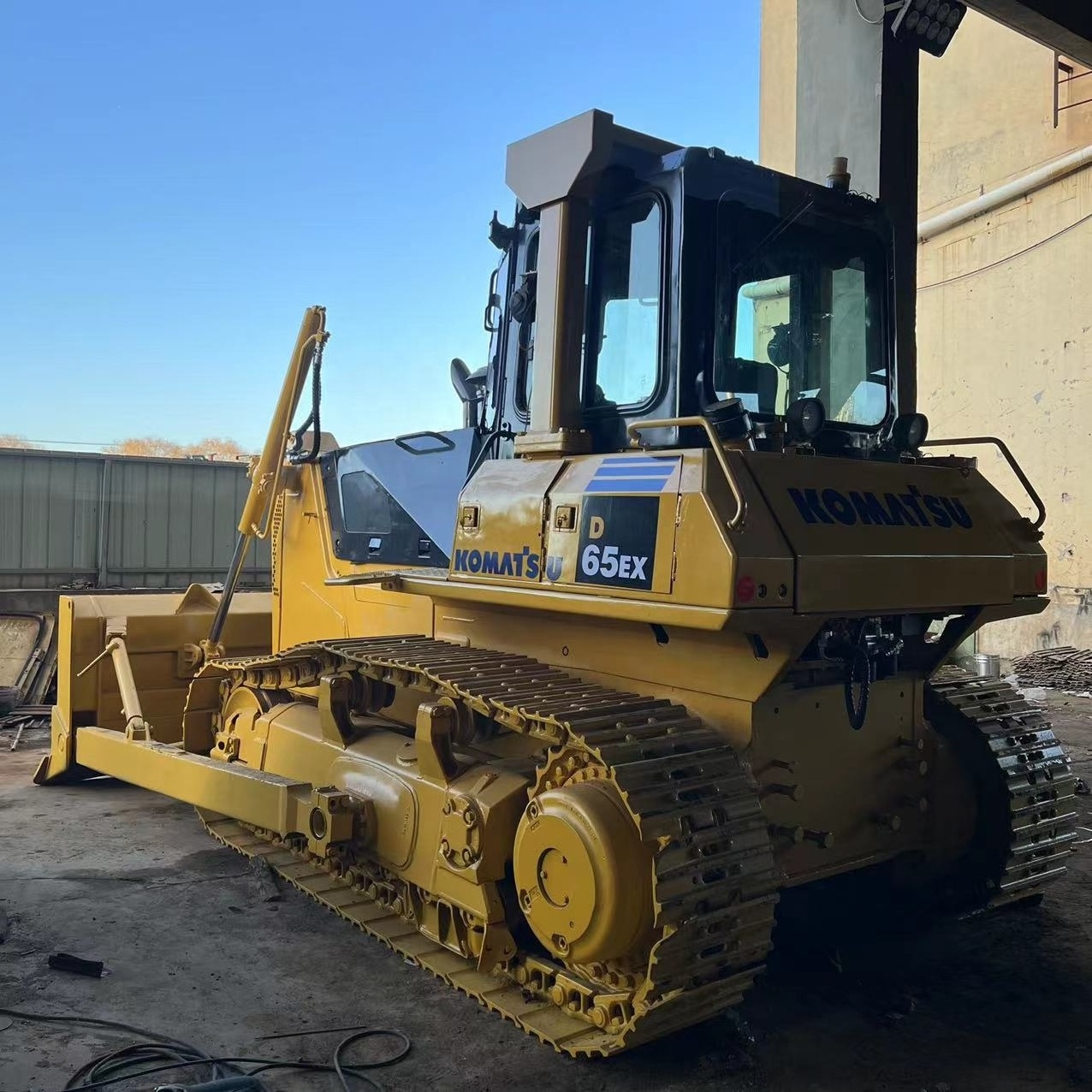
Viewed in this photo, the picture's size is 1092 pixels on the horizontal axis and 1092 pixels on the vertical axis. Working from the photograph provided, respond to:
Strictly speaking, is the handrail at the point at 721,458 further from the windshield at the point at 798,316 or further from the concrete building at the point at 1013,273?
the concrete building at the point at 1013,273

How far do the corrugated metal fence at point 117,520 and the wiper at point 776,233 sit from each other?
35.7ft

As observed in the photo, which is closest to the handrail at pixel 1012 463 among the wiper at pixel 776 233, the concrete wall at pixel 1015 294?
the wiper at pixel 776 233

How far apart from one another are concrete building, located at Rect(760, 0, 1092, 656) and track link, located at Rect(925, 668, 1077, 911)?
8.26m

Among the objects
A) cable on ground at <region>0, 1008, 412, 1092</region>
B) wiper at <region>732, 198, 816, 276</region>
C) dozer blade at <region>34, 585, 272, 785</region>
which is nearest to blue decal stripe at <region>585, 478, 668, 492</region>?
wiper at <region>732, 198, 816, 276</region>

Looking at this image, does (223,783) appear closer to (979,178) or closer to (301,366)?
(301,366)

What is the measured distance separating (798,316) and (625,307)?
29.0 inches

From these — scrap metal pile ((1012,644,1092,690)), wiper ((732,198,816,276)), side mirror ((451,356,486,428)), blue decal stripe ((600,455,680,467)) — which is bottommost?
scrap metal pile ((1012,644,1092,690))

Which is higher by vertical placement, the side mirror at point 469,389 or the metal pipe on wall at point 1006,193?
the metal pipe on wall at point 1006,193

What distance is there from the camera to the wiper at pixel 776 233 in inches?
165

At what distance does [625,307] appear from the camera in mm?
4254

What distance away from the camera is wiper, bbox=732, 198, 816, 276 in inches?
165

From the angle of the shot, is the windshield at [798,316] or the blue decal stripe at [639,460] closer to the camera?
the blue decal stripe at [639,460]

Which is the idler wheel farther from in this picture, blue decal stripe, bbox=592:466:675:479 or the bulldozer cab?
the bulldozer cab

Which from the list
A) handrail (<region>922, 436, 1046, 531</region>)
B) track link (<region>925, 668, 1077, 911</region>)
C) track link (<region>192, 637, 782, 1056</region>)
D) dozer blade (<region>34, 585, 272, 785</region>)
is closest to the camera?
track link (<region>192, 637, 782, 1056</region>)
